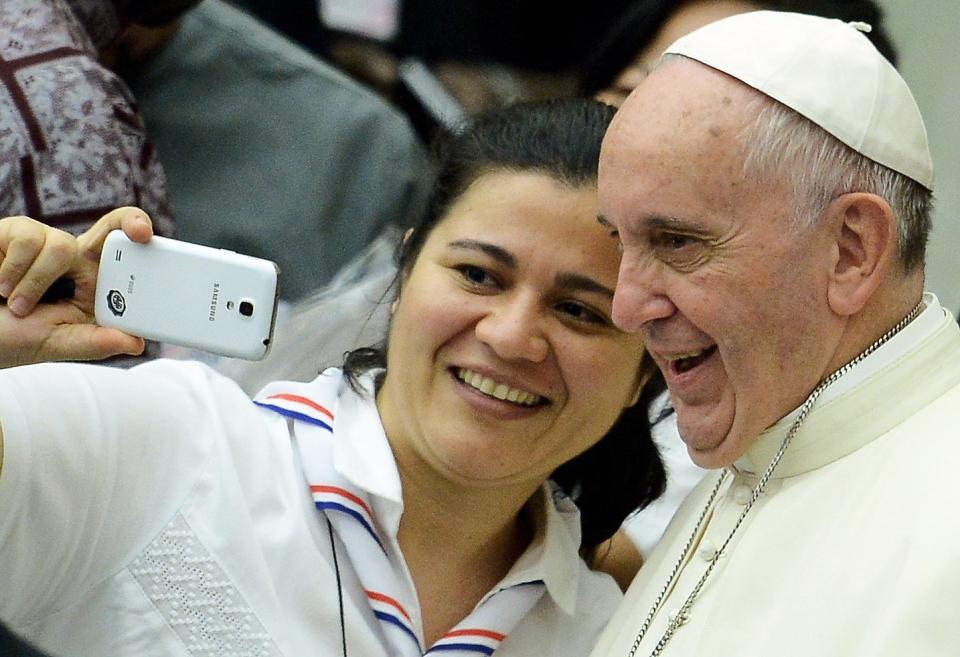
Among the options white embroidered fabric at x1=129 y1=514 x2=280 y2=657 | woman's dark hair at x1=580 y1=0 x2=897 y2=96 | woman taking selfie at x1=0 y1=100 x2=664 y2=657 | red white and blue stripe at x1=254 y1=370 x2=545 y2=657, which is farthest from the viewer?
woman's dark hair at x1=580 y1=0 x2=897 y2=96

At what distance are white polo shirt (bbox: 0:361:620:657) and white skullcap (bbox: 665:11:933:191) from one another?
617mm

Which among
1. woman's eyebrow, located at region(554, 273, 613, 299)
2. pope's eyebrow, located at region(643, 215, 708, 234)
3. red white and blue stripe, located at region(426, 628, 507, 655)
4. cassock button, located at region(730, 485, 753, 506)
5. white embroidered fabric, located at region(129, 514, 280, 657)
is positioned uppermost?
pope's eyebrow, located at region(643, 215, 708, 234)

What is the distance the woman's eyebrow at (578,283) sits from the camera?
1712mm

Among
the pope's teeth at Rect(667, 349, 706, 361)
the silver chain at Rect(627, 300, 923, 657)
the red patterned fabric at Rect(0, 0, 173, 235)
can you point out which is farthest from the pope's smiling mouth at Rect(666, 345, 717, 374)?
the red patterned fabric at Rect(0, 0, 173, 235)

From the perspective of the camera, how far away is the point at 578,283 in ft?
5.62

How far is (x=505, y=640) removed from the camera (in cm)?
178

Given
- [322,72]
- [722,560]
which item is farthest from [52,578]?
[322,72]

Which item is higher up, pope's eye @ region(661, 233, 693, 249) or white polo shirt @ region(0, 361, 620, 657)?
pope's eye @ region(661, 233, 693, 249)

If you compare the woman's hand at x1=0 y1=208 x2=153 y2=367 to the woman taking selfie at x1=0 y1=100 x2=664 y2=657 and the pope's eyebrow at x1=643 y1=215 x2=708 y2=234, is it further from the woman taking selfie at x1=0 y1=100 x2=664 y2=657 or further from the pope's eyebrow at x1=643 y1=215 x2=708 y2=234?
the pope's eyebrow at x1=643 y1=215 x2=708 y2=234

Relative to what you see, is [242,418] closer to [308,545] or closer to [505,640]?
[308,545]

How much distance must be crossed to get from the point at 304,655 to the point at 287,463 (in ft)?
0.71

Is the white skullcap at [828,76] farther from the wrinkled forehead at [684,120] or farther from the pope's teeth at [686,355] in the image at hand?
the pope's teeth at [686,355]

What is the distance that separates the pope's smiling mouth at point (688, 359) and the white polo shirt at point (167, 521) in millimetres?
382

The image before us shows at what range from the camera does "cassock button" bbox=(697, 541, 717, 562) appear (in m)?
1.54
